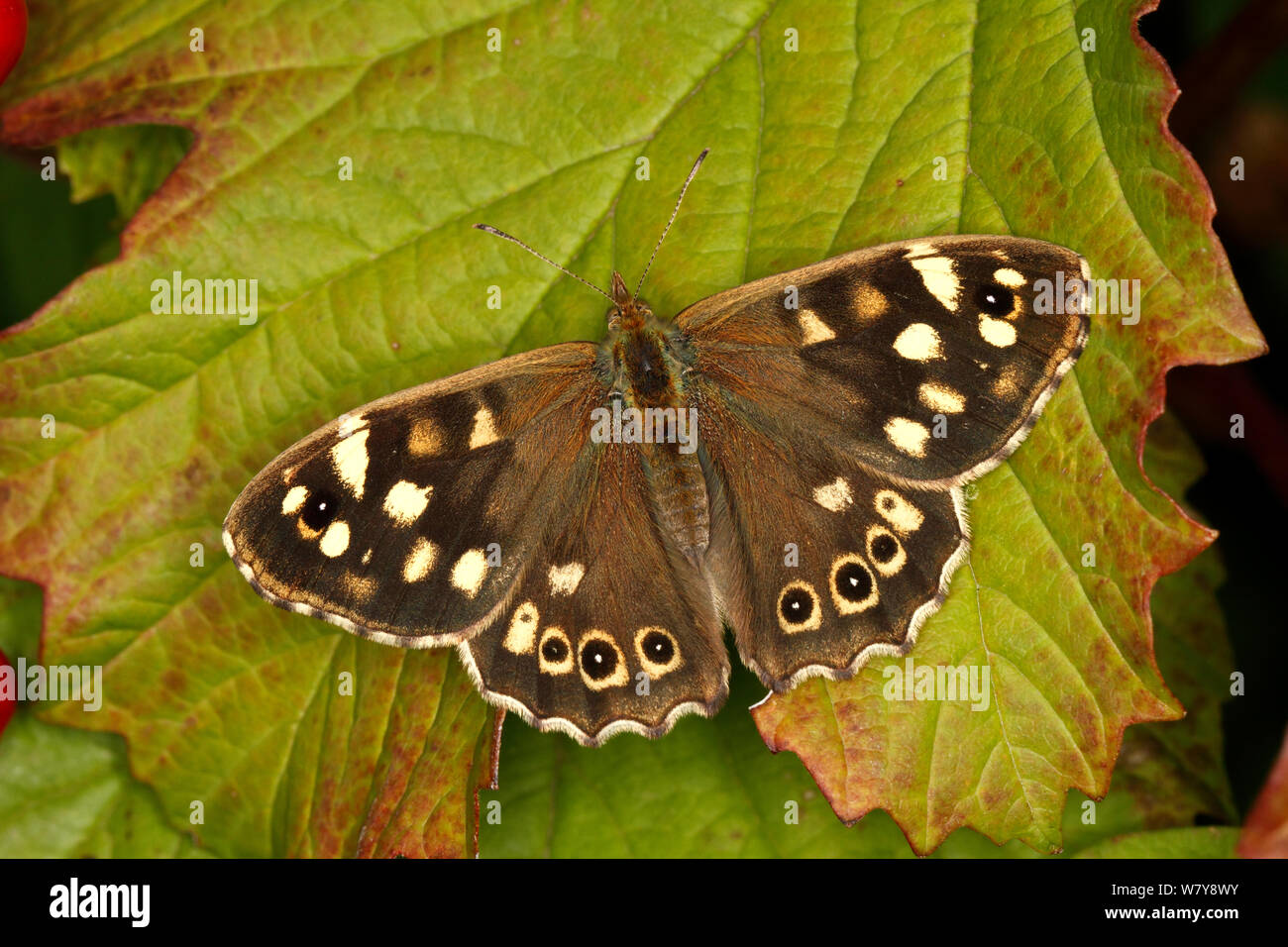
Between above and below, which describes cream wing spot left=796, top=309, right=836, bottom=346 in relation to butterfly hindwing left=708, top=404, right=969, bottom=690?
above

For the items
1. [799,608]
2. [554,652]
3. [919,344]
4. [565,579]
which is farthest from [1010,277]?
[554,652]

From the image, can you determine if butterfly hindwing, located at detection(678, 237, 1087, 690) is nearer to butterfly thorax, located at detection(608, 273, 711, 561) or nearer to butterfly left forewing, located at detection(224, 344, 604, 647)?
butterfly thorax, located at detection(608, 273, 711, 561)

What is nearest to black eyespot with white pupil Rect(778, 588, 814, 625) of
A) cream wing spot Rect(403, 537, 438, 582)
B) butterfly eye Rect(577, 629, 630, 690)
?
butterfly eye Rect(577, 629, 630, 690)

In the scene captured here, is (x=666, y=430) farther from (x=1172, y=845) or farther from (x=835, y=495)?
(x=1172, y=845)

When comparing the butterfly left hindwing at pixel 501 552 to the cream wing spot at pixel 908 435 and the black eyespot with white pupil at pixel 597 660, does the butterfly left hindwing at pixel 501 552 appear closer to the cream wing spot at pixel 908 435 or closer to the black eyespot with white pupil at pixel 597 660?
the black eyespot with white pupil at pixel 597 660

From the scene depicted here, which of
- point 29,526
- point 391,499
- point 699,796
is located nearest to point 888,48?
point 391,499

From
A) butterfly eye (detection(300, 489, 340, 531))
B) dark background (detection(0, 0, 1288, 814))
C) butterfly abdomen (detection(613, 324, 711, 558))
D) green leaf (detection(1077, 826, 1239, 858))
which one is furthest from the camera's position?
dark background (detection(0, 0, 1288, 814))

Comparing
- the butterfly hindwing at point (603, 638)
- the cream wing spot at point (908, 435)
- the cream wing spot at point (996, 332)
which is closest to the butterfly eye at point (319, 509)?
the butterfly hindwing at point (603, 638)
